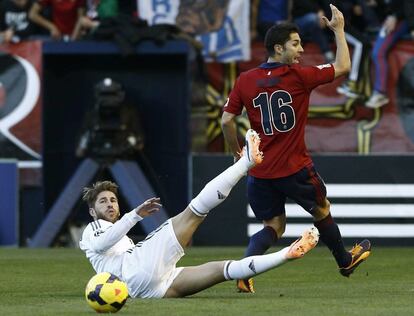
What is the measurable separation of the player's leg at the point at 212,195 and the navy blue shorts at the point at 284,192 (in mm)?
1003

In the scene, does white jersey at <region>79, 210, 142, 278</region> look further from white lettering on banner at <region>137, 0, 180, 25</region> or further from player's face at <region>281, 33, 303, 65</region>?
white lettering on banner at <region>137, 0, 180, 25</region>

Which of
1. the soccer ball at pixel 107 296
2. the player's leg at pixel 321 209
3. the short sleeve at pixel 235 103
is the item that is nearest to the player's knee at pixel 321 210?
the player's leg at pixel 321 209

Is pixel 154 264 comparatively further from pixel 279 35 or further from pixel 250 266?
pixel 279 35

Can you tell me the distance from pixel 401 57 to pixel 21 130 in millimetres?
5216

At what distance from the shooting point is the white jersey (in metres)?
9.05

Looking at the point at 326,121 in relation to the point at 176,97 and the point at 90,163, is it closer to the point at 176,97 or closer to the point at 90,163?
the point at 176,97

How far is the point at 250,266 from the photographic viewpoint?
895cm

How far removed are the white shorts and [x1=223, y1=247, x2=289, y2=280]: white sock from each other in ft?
1.31

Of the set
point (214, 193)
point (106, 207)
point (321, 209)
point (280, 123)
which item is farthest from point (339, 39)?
point (106, 207)

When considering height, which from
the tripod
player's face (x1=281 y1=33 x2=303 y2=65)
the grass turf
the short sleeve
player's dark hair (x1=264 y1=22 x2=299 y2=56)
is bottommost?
the tripod

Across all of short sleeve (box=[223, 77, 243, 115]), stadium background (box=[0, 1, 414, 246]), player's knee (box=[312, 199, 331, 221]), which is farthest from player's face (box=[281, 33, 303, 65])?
stadium background (box=[0, 1, 414, 246])

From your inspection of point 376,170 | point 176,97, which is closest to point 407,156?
point 376,170

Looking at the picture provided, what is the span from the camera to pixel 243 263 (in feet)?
29.5

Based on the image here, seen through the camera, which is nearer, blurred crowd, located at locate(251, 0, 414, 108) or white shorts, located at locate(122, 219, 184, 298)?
white shorts, located at locate(122, 219, 184, 298)
